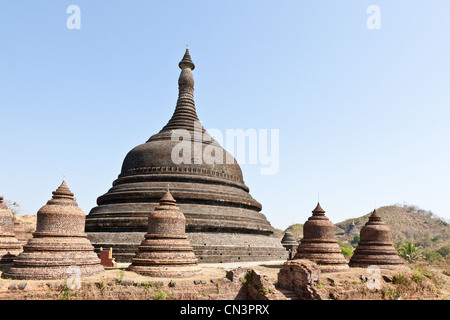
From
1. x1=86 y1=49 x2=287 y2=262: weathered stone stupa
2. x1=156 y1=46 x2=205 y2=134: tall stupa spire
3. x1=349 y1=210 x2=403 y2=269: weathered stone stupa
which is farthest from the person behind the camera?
x1=156 y1=46 x2=205 y2=134: tall stupa spire

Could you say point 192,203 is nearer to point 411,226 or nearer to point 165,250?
point 165,250

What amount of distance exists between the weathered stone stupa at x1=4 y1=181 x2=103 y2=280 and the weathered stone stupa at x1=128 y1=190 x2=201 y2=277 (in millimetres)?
1916

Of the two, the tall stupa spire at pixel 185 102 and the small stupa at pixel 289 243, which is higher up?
the tall stupa spire at pixel 185 102

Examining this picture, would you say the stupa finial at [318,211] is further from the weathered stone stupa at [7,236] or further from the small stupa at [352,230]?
the small stupa at [352,230]

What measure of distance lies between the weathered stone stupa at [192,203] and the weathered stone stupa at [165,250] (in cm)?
520

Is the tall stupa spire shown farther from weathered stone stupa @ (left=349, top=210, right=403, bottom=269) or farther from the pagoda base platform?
weathered stone stupa @ (left=349, top=210, right=403, bottom=269)

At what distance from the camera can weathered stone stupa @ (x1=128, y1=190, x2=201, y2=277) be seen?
14.6m

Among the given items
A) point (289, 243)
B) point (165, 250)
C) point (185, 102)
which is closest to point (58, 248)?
point (165, 250)

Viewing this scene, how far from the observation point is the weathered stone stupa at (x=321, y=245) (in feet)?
61.8

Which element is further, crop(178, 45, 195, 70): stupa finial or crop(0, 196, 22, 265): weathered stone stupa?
crop(178, 45, 195, 70): stupa finial

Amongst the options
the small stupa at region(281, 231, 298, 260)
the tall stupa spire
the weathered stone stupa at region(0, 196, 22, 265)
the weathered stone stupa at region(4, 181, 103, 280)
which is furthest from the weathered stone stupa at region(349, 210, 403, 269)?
the weathered stone stupa at region(0, 196, 22, 265)

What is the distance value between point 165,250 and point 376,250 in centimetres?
1217

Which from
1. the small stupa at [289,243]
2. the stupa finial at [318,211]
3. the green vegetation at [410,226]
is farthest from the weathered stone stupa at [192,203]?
the green vegetation at [410,226]
